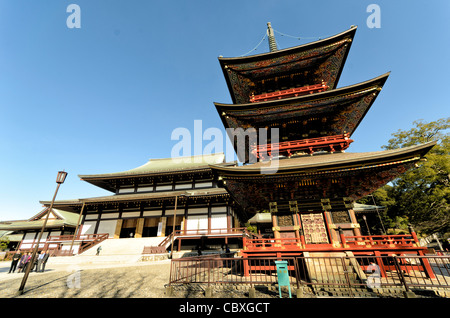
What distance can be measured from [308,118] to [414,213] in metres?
19.6

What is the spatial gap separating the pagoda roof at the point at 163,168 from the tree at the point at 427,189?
845 inches

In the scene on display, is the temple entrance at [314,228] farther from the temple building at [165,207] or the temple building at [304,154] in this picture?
the temple building at [165,207]

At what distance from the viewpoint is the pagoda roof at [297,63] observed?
10.8 metres

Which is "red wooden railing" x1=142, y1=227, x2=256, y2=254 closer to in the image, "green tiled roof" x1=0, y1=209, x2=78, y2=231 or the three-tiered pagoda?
the three-tiered pagoda

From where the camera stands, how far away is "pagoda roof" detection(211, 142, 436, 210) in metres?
7.28

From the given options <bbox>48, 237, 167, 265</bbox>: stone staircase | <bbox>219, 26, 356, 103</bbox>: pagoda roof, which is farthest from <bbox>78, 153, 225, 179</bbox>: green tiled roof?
<bbox>219, 26, 356, 103</bbox>: pagoda roof

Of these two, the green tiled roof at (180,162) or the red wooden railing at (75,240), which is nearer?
the red wooden railing at (75,240)

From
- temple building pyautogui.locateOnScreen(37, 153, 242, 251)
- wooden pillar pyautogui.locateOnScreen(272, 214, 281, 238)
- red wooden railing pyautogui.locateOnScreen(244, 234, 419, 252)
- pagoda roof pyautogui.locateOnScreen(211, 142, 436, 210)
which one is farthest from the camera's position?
temple building pyautogui.locateOnScreen(37, 153, 242, 251)

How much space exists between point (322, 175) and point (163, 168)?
21.4 meters

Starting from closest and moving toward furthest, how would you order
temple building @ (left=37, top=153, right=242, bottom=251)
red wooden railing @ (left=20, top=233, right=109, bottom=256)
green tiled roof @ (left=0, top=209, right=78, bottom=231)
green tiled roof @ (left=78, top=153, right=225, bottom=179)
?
red wooden railing @ (left=20, top=233, right=109, bottom=256), temple building @ (left=37, top=153, right=242, bottom=251), green tiled roof @ (left=0, top=209, right=78, bottom=231), green tiled roof @ (left=78, top=153, right=225, bottom=179)

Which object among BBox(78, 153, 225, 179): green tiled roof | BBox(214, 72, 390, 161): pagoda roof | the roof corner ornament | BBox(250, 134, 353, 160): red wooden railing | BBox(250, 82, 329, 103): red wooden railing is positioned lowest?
BBox(250, 134, 353, 160): red wooden railing

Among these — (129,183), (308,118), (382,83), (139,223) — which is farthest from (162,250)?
(382,83)

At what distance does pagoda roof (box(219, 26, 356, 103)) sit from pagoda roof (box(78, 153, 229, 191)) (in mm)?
10465

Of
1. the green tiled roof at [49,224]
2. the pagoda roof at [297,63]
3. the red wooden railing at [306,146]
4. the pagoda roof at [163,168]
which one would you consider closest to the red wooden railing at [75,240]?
the green tiled roof at [49,224]
